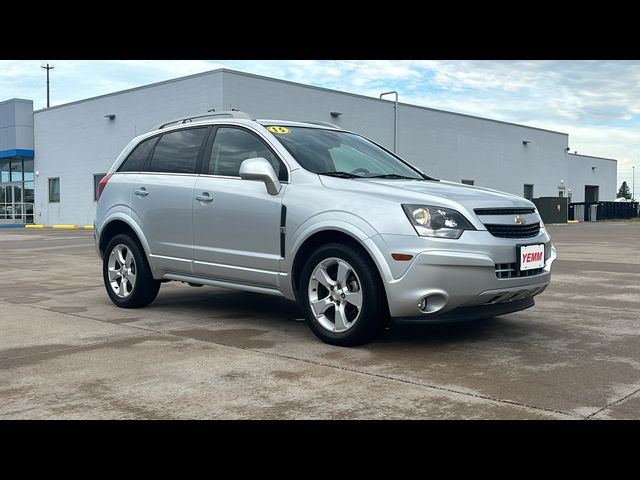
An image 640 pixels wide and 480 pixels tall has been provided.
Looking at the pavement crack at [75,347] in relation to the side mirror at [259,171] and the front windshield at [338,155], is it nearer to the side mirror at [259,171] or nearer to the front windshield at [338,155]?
the side mirror at [259,171]

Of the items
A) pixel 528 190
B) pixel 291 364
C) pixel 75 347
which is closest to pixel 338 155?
pixel 291 364

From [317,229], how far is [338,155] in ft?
3.62

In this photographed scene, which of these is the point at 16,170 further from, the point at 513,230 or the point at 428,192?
the point at 513,230

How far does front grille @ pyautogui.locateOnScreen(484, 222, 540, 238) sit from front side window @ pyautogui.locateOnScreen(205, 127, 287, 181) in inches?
73.7

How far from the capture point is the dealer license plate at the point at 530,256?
5148mm

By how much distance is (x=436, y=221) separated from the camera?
16.1 ft

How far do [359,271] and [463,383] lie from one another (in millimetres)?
1199

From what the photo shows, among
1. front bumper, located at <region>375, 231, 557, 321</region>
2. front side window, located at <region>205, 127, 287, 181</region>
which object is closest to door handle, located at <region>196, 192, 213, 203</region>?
front side window, located at <region>205, 127, 287, 181</region>

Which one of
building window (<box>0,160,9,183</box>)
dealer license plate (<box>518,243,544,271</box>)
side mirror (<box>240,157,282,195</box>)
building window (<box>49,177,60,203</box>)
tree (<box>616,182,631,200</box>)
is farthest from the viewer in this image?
tree (<box>616,182,631,200</box>)

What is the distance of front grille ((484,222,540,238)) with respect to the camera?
5.06m

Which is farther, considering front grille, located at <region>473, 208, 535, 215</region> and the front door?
the front door

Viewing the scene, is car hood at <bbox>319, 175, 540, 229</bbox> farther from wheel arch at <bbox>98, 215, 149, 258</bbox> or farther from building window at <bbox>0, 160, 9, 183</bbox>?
building window at <bbox>0, 160, 9, 183</bbox>
